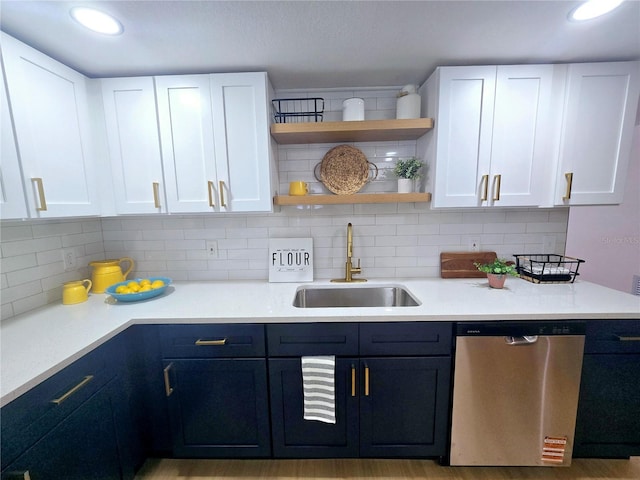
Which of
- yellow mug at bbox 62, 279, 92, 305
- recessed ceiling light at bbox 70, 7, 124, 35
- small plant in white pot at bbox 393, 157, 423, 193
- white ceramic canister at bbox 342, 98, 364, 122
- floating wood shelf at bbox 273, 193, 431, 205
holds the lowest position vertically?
yellow mug at bbox 62, 279, 92, 305

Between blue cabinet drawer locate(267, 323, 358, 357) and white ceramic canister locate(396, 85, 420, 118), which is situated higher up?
white ceramic canister locate(396, 85, 420, 118)

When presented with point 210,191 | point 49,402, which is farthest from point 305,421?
point 210,191

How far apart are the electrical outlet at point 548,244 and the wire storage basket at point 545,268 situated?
5 cm

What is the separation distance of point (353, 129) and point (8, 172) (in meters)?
1.63

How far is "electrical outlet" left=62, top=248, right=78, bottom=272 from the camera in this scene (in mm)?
1610

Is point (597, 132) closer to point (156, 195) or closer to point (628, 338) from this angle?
point (628, 338)

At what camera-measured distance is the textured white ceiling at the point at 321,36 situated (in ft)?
3.38

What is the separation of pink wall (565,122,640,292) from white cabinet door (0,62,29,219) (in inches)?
162

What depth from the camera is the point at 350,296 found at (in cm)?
186

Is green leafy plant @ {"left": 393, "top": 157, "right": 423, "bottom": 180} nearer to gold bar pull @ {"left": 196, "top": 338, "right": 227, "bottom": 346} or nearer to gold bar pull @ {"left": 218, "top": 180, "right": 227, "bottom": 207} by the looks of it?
gold bar pull @ {"left": 218, "top": 180, "right": 227, "bottom": 207}

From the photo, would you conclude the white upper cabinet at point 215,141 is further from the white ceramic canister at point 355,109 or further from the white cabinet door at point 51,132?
the white ceramic canister at point 355,109

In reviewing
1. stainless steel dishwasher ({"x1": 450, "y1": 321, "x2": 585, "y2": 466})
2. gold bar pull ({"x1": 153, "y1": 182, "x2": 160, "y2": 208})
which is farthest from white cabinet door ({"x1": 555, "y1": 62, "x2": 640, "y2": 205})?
gold bar pull ({"x1": 153, "y1": 182, "x2": 160, "y2": 208})

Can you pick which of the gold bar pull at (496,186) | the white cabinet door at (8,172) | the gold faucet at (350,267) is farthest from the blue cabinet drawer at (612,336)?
the white cabinet door at (8,172)

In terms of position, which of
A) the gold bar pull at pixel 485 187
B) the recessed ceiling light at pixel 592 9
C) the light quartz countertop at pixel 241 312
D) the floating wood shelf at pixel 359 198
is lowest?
the light quartz countertop at pixel 241 312
